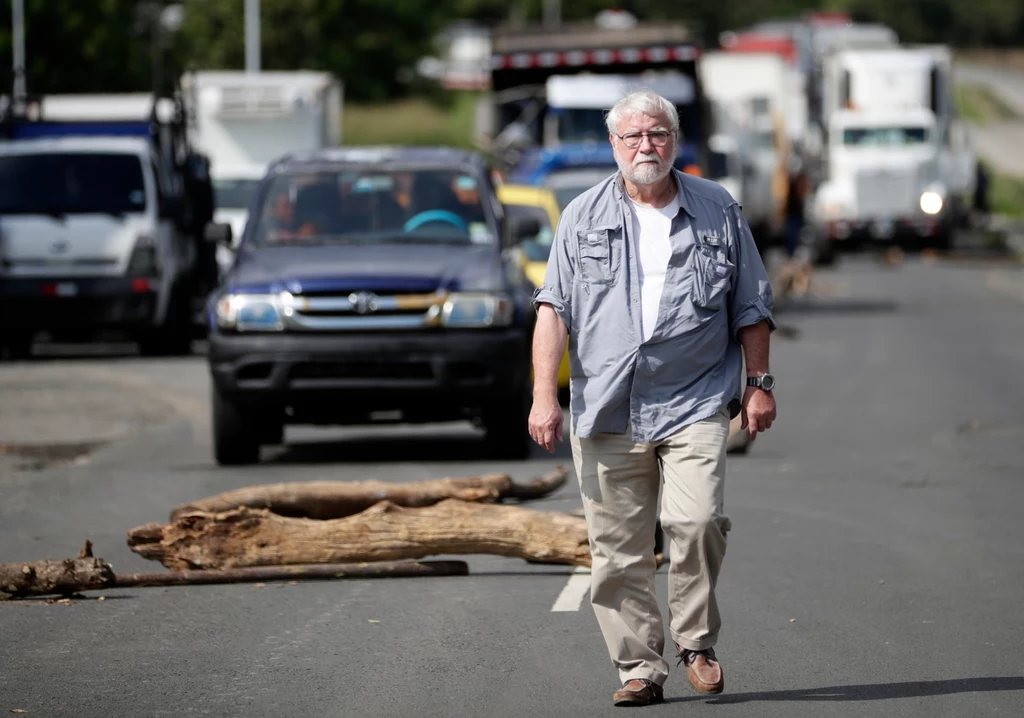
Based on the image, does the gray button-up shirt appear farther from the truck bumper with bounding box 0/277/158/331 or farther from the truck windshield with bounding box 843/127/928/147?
the truck windshield with bounding box 843/127/928/147

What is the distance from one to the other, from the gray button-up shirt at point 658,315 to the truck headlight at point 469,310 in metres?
5.87

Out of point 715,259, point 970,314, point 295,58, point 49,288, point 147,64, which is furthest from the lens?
point 295,58

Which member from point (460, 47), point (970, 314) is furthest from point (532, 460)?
point (460, 47)

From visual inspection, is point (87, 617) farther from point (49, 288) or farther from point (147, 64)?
point (147, 64)

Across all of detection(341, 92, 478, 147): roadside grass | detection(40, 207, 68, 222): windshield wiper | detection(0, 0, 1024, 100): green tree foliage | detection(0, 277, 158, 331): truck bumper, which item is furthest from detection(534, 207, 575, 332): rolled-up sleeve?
detection(341, 92, 478, 147): roadside grass

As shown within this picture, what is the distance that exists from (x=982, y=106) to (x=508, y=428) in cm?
8731

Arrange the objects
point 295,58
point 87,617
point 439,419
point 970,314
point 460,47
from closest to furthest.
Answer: point 87,617
point 439,419
point 970,314
point 295,58
point 460,47

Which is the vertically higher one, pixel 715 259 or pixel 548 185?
pixel 715 259

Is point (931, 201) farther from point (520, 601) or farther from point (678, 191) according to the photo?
→ point (678, 191)

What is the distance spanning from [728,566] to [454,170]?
5.14 m

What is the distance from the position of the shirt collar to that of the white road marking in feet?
7.29

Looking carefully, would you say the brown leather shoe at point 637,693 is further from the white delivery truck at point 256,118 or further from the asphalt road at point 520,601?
the white delivery truck at point 256,118

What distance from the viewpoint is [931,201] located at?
45.1 metres

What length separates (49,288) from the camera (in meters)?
21.0
